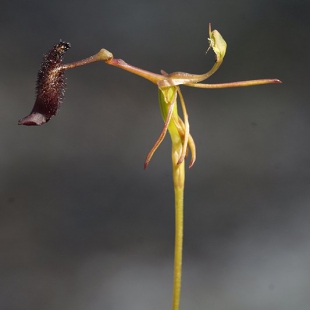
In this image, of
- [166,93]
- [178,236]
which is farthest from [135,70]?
[178,236]

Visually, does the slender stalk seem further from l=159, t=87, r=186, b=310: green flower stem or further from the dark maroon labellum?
the dark maroon labellum

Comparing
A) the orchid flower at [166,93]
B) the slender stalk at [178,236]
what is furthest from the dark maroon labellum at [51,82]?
the slender stalk at [178,236]

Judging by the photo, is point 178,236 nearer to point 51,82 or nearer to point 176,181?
point 176,181

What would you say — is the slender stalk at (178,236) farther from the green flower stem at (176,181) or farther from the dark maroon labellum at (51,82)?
the dark maroon labellum at (51,82)

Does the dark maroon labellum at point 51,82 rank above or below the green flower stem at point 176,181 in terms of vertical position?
above

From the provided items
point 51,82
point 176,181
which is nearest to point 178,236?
point 176,181

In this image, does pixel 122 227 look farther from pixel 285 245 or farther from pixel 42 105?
pixel 42 105

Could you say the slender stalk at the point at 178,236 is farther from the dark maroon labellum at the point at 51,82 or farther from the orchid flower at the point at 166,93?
the dark maroon labellum at the point at 51,82

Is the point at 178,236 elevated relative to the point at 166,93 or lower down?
lower down
